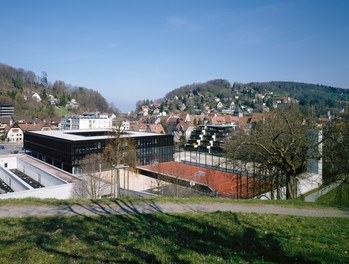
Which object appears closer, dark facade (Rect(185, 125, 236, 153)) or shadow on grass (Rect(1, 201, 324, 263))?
shadow on grass (Rect(1, 201, 324, 263))

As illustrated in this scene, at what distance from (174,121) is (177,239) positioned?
10035cm

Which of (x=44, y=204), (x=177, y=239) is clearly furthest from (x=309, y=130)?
(x=44, y=204)

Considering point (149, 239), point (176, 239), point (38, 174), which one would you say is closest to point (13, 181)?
point (38, 174)

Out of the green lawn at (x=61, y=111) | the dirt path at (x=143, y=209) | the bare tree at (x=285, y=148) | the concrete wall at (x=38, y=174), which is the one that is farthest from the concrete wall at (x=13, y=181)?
the green lawn at (x=61, y=111)

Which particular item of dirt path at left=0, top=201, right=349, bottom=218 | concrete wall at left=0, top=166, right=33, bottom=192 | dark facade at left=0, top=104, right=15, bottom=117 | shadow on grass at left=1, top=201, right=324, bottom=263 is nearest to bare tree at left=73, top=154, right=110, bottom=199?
concrete wall at left=0, top=166, right=33, bottom=192

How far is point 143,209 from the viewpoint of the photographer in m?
11.8

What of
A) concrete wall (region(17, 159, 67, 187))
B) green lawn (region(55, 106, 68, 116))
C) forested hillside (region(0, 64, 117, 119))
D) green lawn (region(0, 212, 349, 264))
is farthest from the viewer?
green lawn (region(55, 106, 68, 116))

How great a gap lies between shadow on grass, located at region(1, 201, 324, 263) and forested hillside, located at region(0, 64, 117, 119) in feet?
388

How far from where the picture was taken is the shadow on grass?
6.79 m

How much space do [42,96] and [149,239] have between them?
150 m

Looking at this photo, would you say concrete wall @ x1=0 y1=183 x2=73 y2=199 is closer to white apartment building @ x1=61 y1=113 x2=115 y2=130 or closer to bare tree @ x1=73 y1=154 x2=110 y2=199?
bare tree @ x1=73 y1=154 x2=110 y2=199

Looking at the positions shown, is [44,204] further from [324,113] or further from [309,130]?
[324,113]

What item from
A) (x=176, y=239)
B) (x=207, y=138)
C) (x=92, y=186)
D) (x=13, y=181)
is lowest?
(x=13, y=181)

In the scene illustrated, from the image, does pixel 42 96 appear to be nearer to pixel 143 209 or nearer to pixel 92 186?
pixel 92 186
